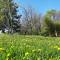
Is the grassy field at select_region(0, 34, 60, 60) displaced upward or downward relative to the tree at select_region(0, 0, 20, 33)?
upward

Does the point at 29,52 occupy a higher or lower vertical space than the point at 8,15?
higher

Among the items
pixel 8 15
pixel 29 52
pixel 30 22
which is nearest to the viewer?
pixel 29 52

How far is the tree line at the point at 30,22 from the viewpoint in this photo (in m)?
52.7

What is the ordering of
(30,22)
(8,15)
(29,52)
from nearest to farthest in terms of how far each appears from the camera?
(29,52)
(8,15)
(30,22)

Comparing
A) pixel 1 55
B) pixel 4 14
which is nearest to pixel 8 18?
pixel 4 14

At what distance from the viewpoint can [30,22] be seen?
5847 centimetres

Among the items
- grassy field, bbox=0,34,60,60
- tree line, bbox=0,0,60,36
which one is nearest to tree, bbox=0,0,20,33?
tree line, bbox=0,0,60,36

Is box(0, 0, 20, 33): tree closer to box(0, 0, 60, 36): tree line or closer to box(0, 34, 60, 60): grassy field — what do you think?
box(0, 0, 60, 36): tree line

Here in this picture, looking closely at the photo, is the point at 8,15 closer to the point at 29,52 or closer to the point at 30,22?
the point at 30,22

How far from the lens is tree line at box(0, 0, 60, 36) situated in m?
52.7

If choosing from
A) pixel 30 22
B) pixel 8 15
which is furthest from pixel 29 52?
pixel 30 22

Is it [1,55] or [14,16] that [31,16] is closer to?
[14,16]

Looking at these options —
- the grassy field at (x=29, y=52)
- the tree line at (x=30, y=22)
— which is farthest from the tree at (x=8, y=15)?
the grassy field at (x=29, y=52)

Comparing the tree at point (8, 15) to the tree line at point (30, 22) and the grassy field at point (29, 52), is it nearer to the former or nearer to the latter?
the tree line at point (30, 22)
